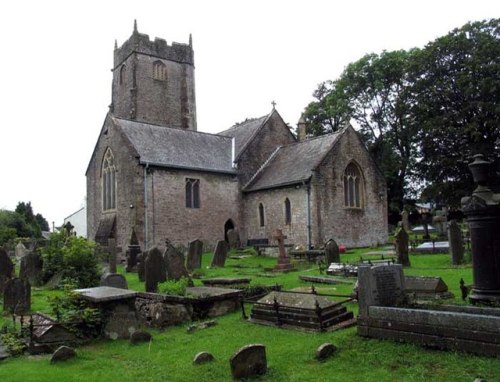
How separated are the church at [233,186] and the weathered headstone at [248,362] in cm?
2069

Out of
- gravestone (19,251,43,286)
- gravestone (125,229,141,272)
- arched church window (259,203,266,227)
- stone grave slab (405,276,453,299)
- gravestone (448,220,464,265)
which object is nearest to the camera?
stone grave slab (405,276,453,299)

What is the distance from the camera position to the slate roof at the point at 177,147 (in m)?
28.8

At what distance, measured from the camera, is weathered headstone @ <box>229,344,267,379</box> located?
6.55 meters

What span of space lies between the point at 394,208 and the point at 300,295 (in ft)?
123

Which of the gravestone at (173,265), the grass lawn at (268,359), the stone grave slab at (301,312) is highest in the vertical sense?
the gravestone at (173,265)

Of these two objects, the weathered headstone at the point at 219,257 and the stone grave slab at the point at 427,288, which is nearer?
the stone grave slab at the point at 427,288

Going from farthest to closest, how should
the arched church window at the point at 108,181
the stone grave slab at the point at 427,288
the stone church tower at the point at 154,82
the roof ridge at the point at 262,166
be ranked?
the stone church tower at the point at 154,82, the roof ridge at the point at 262,166, the arched church window at the point at 108,181, the stone grave slab at the point at 427,288

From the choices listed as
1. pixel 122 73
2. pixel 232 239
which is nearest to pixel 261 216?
pixel 232 239

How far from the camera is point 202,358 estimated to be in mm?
7391

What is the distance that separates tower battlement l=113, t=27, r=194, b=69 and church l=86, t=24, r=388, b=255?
14.7 m

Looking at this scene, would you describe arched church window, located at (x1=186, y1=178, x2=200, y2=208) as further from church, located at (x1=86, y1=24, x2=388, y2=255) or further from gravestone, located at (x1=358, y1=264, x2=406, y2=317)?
gravestone, located at (x1=358, y1=264, x2=406, y2=317)

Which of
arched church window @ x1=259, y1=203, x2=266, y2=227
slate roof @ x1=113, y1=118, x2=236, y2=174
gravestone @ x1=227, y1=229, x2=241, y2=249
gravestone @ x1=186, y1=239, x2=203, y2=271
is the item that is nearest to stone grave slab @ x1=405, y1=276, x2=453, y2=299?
gravestone @ x1=186, y1=239, x2=203, y2=271

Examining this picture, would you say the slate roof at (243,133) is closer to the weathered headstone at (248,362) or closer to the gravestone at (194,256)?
the gravestone at (194,256)

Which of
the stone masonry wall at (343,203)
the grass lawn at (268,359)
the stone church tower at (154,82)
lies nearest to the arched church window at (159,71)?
the stone church tower at (154,82)
